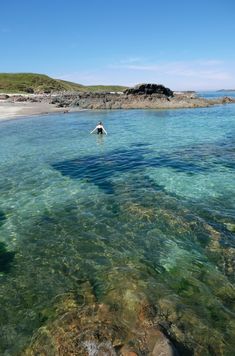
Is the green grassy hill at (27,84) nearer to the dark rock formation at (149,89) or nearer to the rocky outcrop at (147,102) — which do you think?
the rocky outcrop at (147,102)

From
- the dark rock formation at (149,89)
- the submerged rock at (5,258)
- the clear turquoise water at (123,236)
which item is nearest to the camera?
the clear turquoise water at (123,236)

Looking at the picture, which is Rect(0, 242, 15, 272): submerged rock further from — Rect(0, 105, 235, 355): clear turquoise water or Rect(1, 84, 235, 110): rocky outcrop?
Rect(1, 84, 235, 110): rocky outcrop

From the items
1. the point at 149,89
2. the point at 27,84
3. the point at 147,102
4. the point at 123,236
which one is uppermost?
the point at 123,236

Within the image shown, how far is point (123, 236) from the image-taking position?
1338cm

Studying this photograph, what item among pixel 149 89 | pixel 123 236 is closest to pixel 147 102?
pixel 149 89

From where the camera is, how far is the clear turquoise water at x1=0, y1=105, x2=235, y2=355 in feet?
30.6

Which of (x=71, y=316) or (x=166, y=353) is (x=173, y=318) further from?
(x=71, y=316)

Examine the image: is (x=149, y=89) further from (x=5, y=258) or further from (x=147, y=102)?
(x=5, y=258)

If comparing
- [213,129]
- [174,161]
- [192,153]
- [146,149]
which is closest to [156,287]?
[174,161]

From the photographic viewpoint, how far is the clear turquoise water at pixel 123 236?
30.6 feet

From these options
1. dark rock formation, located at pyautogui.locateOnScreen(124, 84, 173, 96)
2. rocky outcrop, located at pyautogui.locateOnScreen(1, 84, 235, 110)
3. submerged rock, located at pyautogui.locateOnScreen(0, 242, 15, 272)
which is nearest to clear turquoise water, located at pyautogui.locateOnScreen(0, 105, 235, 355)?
submerged rock, located at pyautogui.locateOnScreen(0, 242, 15, 272)

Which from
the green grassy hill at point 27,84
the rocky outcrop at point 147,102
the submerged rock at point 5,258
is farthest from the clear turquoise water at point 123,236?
the green grassy hill at point 27,84

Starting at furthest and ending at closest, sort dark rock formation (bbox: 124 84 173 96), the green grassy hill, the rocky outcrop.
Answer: the green grassy hill, dark rock formation (bbox: 124 84 173 96), the rocky outcrop

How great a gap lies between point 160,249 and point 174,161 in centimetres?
1418
